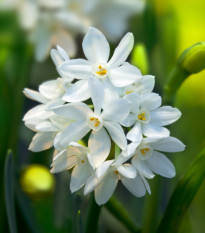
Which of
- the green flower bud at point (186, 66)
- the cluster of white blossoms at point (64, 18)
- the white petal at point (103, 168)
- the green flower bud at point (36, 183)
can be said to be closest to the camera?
the white petal at point (103, 168)

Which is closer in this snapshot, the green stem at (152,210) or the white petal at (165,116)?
the white petal at (165,116)

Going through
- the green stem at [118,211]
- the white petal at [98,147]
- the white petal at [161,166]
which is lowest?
the green stem at [118,211]

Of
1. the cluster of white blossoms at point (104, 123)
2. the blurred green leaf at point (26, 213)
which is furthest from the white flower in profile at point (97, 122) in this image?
the blurred green leaf at point (26, 213)

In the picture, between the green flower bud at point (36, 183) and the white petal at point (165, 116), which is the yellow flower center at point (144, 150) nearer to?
the white petal at point (165, 116)

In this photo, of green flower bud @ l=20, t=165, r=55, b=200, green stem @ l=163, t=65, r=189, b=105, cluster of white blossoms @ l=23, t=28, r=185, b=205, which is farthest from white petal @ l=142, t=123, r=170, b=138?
green flower bud @ l=20, t=165, r=55, b=200

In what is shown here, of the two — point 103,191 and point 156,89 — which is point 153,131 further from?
point 156,89

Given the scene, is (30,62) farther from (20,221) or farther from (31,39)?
(20,221)


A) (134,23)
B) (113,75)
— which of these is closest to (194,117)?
(134,23)
